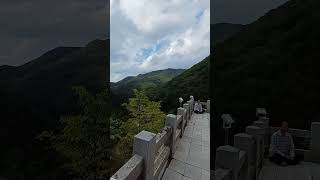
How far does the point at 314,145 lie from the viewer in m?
3.71

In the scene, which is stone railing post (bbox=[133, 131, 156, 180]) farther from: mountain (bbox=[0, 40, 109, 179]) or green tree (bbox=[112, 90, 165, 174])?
green tree (bbox=[112, 90, 165, 174])

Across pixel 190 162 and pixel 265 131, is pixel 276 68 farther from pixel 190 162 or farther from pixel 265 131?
pixel 190 162

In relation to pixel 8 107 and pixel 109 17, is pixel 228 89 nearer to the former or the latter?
pixel 109 17

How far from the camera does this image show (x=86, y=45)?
21.8 feet

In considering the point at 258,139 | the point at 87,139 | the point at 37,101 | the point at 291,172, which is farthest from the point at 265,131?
the point at 37,101

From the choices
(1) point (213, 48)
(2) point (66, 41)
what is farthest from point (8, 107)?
(1) point (213, 48)

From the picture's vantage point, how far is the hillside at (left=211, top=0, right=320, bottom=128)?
13.4 feet

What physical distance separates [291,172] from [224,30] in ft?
6.88

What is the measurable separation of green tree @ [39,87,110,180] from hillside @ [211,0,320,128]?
223 cm

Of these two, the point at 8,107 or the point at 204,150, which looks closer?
the point at 8,107

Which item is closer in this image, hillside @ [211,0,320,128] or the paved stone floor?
the paved stone floor

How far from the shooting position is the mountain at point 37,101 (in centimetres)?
509

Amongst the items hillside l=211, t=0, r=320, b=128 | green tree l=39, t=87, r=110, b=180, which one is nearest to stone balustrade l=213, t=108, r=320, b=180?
hillside l=211, t=0, r=320, b=128

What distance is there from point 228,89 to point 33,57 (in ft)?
10.1
